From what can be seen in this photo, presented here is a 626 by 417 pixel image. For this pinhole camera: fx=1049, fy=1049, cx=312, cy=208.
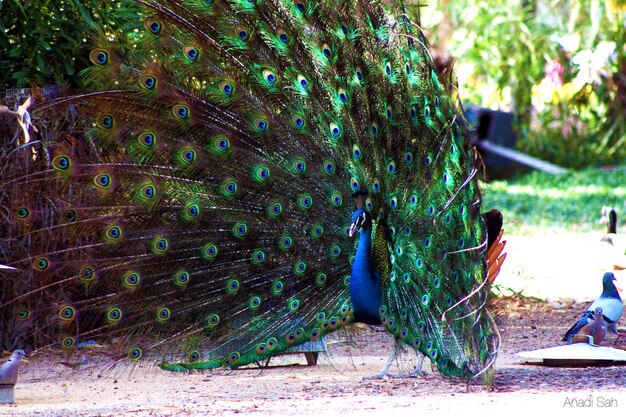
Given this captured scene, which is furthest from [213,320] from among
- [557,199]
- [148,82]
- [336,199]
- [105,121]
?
[557,199]

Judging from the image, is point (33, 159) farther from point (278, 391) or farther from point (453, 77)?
point (453, 77)

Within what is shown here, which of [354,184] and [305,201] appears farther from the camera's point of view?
[305,201]

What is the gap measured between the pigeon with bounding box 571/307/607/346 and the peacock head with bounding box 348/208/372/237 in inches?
66.5

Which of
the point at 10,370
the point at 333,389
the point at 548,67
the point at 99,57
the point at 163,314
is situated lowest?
the point at 333,389

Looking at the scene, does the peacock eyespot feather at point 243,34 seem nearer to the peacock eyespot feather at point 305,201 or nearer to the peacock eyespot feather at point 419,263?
the peacock eyespot feather at point 305,201

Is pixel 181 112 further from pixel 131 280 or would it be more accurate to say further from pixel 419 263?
pixel 419 263

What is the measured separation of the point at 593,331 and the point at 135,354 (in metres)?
2.95

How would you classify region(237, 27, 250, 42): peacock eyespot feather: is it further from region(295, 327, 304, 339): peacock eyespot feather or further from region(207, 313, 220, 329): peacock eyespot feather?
region(295, 327, 304, 339): peacock eyespot feather

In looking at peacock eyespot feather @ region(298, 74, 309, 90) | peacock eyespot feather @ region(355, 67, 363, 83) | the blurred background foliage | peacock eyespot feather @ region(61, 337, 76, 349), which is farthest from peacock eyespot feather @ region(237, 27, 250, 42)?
the blurred background foliage

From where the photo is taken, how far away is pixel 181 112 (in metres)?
6.62

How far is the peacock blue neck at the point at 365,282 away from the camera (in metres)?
6.27

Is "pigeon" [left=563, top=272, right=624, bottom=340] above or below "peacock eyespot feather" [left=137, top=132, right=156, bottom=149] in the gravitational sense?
below

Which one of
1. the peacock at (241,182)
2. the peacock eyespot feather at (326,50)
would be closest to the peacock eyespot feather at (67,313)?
the peacock at (241,182)

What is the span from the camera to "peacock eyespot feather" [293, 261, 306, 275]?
21.8 feet
